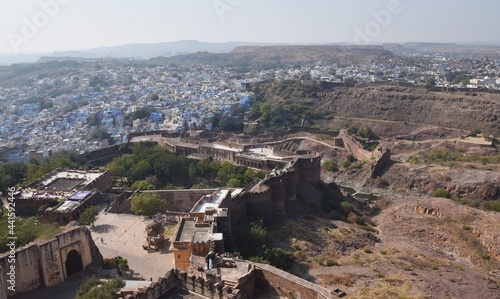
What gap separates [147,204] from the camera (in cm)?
2780

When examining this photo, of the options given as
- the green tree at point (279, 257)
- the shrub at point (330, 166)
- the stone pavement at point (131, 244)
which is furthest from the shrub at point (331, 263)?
the shrub at point (330, 166)

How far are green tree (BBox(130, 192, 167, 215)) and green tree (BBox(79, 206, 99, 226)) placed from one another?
2.39 meters

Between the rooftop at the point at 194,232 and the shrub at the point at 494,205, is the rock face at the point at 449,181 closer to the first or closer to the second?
the shrub at the point at 494,205

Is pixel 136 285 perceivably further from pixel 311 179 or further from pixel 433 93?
pixel 433 93

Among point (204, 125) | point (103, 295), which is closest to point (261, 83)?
point (204, 125)

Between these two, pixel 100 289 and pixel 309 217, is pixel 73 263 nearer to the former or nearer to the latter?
pixel 100 289

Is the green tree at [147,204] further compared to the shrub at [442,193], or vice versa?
the shrub at [442,193]

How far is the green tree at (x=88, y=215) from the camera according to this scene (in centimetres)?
2584

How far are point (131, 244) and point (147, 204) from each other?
4.48 metres

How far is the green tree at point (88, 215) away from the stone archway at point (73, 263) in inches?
244

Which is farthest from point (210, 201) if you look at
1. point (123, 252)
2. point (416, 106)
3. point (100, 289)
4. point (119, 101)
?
point (119, 101)

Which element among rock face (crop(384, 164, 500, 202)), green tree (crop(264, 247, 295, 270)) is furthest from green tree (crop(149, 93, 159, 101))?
green tree (crop(264, 247, 295, 270))

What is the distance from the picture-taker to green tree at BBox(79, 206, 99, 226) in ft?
84.8

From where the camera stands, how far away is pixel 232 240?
22.7 m
